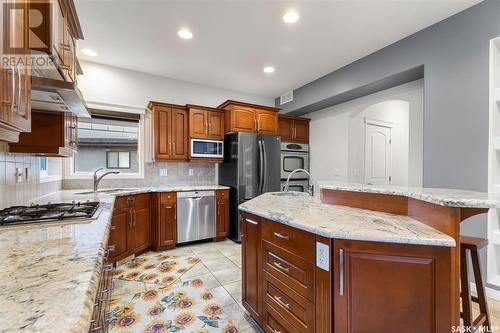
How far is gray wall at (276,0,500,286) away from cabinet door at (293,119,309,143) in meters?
2.03

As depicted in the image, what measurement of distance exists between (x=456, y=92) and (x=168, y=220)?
12.5 ft

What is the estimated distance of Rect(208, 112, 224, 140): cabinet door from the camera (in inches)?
153

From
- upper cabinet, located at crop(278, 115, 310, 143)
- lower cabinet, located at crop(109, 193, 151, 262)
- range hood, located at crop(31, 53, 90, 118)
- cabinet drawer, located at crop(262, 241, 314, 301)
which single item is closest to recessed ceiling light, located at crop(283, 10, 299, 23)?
range hood, located at crop(31, 53, 90, 118)

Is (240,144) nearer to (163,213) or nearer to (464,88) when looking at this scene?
(163,213)

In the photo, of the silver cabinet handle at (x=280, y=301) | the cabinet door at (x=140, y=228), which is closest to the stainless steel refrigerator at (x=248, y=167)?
the cabinet door at (x=140, y=228)

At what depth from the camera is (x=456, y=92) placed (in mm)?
2332

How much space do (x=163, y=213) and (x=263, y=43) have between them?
8.84 feet

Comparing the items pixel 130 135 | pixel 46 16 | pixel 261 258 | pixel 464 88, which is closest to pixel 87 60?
pixel 130 135

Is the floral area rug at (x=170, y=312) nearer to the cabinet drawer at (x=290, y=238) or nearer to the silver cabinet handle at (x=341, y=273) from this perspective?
the cabinet drawer at (x=290, y=238)

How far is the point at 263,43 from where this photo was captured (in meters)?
2.88

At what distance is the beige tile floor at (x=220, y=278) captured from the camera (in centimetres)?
193

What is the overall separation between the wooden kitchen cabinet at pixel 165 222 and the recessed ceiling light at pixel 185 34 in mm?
2085

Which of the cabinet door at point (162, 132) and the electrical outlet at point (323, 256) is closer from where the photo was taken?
the electrical outlet at point (323, 256)

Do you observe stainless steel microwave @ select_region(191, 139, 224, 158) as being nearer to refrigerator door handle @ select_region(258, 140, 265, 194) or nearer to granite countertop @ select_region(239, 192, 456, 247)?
refrigerator door handle @ select_region(258, 140, 265, 194)
